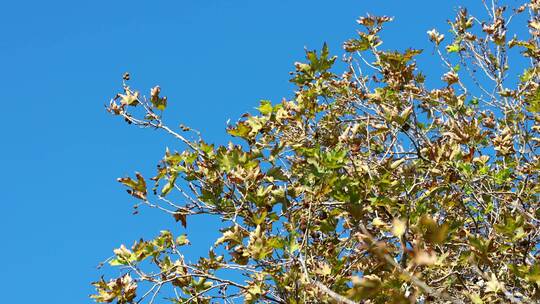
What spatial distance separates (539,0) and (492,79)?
44.7 inches

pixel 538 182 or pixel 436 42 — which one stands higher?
pixel 436 42

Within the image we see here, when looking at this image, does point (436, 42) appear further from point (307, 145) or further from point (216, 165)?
point (216, 165)

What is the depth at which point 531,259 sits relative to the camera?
179 inches

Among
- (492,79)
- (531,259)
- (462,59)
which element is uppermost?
(462,59)

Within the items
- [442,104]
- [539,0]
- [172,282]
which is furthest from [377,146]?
[539,0]

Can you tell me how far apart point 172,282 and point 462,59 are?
14.0 feet

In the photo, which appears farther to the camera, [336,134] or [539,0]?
[539,0]

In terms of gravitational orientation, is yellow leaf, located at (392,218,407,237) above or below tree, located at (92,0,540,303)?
below

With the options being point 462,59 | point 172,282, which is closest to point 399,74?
point 172,282

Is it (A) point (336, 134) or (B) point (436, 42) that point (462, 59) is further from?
(A) point (336, 134)

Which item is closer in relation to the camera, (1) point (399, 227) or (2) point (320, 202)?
(1) point (399, 227)

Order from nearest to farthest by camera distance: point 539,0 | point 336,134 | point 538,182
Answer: point 336,134 → point 538,182 → point 539,0

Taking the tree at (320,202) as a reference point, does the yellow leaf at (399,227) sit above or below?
below

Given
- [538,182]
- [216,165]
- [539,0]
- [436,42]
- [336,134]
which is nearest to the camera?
[216,165]
